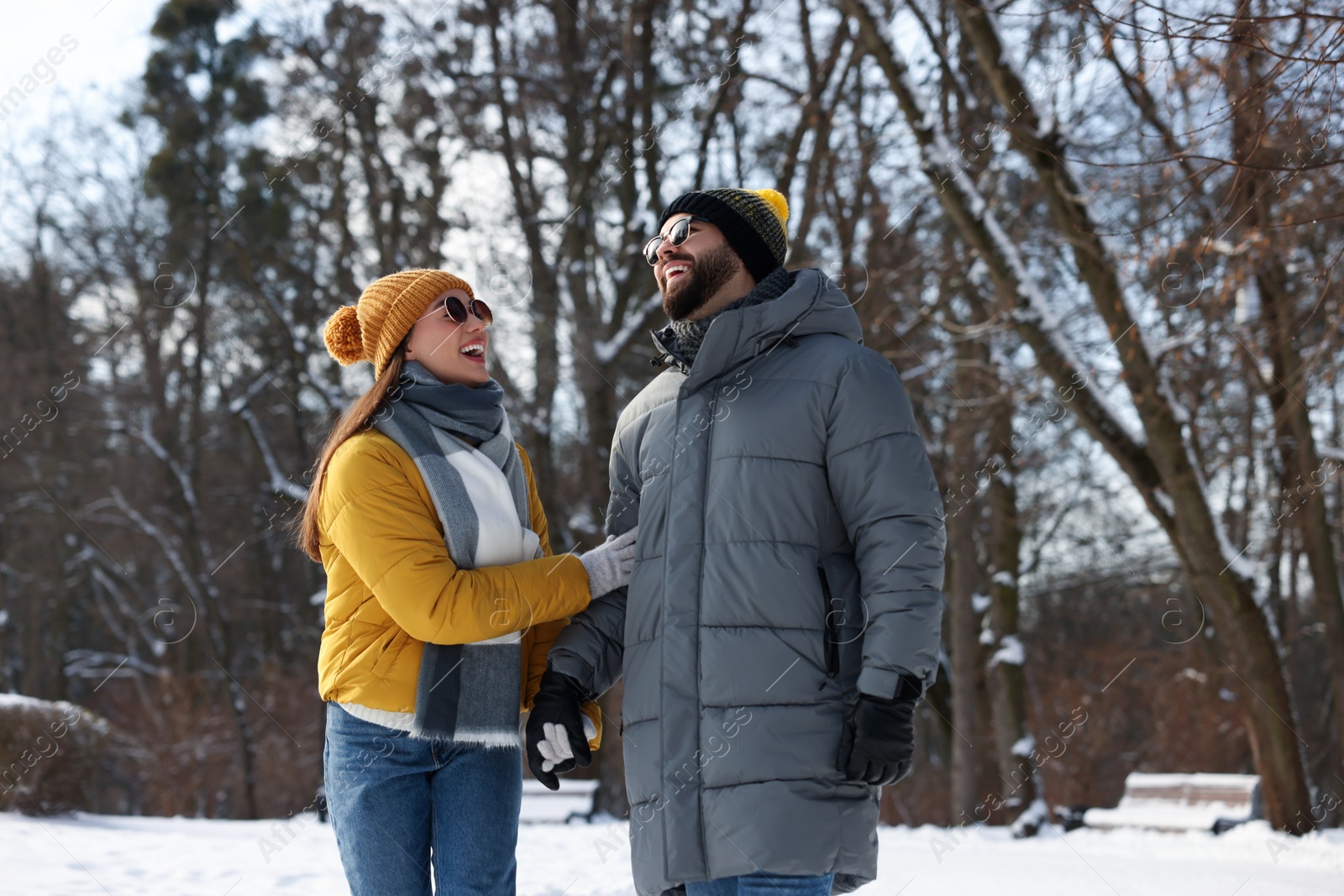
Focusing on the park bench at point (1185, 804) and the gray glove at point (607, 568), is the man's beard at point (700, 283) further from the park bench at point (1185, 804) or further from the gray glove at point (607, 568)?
the park bench at point (1185, 804)

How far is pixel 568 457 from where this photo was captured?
15.1m

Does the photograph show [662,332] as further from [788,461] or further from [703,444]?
[788,461]

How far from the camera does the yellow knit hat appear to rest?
2.73 meters

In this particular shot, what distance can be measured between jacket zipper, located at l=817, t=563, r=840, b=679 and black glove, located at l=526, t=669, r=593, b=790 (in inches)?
23.7

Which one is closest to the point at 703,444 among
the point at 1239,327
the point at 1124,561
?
the point at 1239,327

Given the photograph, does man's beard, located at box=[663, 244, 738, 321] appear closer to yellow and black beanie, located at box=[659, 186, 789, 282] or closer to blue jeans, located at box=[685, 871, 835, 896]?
yellow and black beanie, located at box=[659, 186, 789, 282]

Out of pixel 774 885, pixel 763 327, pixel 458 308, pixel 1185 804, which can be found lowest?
pixel 1185 804

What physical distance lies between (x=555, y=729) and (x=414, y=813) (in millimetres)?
350

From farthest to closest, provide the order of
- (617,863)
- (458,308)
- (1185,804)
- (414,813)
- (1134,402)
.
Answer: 1. (1185,804)
2. (1134,402)
3. (617,863)
4. (458,308)
5. (414,813)

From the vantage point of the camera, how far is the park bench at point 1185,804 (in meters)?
7.82

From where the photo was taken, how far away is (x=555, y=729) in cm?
249

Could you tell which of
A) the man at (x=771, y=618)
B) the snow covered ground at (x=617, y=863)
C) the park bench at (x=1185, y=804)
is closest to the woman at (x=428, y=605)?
the man at (x=771, y=618)

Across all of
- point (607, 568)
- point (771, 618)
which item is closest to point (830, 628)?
point (771, 618)

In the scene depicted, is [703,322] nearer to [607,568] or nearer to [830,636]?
[607,568]
